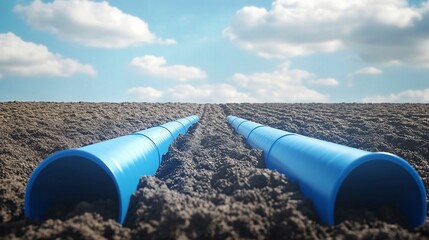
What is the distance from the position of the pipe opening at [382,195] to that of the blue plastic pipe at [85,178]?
8.52 ft

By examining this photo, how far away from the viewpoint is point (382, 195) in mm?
4977

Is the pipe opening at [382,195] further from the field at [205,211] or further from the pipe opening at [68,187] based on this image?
the pipe opening at [68,187]

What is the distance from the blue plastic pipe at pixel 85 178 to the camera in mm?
4737

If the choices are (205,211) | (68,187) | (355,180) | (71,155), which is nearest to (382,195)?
(355,180)

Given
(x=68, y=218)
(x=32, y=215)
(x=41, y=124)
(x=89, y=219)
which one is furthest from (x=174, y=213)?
(x=41, y=124)

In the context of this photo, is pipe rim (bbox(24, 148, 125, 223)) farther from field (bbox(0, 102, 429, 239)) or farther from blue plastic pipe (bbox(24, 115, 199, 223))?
field (bbox(0, 102, 429, 239))

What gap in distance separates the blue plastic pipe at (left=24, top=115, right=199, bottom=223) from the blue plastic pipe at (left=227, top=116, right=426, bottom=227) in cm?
221

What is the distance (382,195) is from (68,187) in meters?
4.11

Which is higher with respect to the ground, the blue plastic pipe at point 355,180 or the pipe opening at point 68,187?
the blue plastic pipe at point 355,180

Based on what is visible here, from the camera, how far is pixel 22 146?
10.1m

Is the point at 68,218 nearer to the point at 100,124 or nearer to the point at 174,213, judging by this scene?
the point at 174,213

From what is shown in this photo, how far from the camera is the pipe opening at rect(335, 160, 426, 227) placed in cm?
458

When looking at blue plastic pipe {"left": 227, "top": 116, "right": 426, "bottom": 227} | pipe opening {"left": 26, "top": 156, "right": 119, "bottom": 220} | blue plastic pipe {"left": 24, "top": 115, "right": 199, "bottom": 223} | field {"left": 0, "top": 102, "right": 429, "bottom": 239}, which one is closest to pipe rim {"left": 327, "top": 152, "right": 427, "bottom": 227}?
blue plastic pipe {"left": 227, "top": 116, "right": 426, "bottom": 227}

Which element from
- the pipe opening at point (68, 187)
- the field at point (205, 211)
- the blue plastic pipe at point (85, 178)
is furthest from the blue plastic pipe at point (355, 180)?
the pipe opening at point (68, 187)
